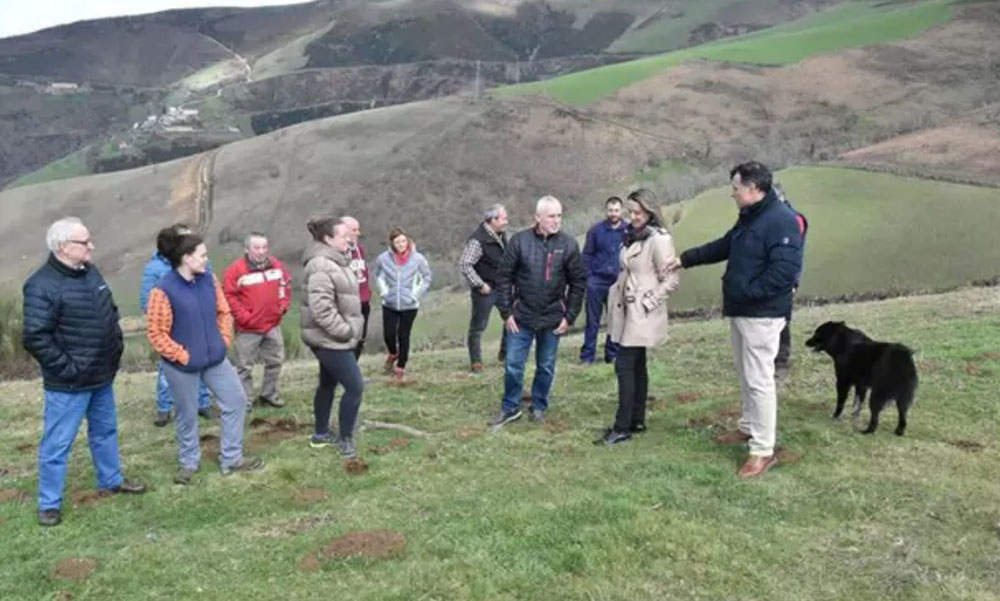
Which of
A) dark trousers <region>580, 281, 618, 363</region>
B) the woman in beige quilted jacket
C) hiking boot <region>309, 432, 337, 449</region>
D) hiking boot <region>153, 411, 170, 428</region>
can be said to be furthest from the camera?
dark trousers <region>580, 281, 618, 363</region>

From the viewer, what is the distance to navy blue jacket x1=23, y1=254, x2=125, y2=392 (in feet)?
21.2

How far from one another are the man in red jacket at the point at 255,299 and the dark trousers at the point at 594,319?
15.2 ft

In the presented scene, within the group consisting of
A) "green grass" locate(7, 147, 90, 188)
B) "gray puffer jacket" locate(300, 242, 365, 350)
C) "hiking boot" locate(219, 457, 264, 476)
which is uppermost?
→ "green grass" locate(7, 147, 90, 188)

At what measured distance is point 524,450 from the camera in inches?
324

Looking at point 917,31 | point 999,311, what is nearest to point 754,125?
point 917,31

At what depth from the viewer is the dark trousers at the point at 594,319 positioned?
484 inches

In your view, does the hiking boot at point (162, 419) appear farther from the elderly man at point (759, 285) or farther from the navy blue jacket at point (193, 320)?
the elderly man at point (759, 285)

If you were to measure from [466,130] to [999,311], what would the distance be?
75183 mm

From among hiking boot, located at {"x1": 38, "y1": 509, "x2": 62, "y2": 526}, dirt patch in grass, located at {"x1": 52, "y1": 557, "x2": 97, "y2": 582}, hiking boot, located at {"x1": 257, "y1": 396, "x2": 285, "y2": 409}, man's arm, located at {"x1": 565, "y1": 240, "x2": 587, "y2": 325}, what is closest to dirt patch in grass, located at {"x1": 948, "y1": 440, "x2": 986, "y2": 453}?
man's arm, located at {"x1": 565, "y1": 240, "x2": 587, "y2": 325}

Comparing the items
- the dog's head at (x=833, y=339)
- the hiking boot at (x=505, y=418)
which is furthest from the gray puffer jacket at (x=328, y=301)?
the dog's head at (x=833, y=339)

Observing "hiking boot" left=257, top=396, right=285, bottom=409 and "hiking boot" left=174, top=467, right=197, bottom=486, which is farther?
"hiking boot" left=257, top=396, right=285, bottom=409

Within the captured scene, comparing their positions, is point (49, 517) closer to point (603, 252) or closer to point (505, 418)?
point (505, 418)

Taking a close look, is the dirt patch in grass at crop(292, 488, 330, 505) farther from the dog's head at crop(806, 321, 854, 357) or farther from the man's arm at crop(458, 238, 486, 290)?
the dog's head at crop(806, 321, 854, 357)

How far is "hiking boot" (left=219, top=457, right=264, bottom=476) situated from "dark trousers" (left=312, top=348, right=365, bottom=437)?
82 centimetres
